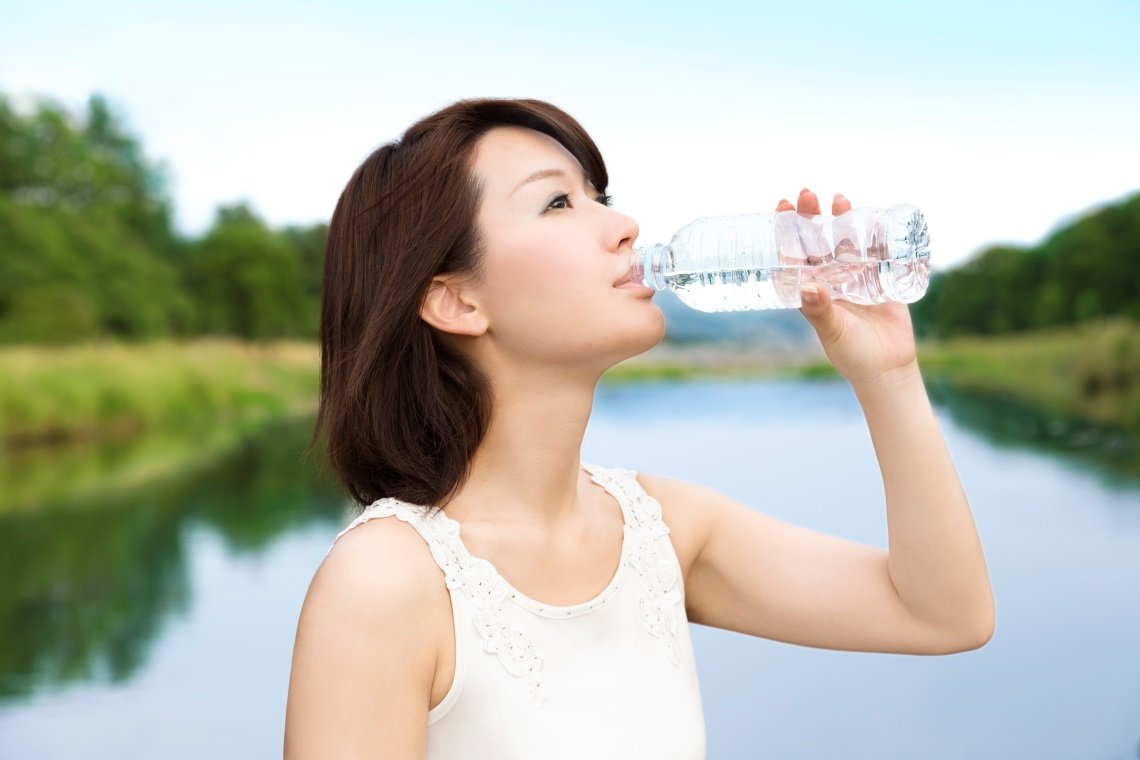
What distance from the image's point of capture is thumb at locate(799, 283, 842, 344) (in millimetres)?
922

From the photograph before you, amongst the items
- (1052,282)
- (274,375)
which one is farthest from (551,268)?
(274,375)

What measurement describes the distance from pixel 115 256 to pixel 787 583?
27.0 feet

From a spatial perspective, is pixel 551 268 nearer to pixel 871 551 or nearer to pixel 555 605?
pixel 555 605

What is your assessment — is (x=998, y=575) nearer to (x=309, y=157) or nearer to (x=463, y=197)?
(x=463, y=197)

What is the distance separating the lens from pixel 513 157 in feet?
3.26

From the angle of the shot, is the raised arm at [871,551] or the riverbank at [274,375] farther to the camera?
the riverbank at [274,375]

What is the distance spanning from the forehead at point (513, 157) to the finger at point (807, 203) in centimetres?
20

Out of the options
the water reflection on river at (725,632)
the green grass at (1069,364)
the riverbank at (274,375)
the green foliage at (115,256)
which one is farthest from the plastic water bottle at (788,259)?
the green foliage at (115,256)

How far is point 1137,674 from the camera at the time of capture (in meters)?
3.29

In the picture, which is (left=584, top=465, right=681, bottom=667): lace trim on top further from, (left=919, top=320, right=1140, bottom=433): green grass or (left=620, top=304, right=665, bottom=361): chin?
(left=919, top=320, right=1140, bottom=433): green grass

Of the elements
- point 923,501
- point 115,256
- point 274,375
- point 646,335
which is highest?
point 646,335

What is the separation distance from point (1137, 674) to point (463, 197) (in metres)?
3.06

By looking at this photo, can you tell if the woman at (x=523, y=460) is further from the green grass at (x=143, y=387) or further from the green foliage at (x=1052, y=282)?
the green grass at (x=143, y=387)

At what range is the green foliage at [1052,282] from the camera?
17.1 ft
